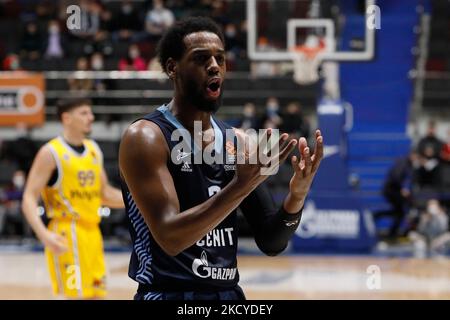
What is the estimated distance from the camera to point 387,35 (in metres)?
17.0

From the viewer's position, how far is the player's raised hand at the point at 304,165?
2969mm

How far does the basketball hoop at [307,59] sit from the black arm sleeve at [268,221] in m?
8.40

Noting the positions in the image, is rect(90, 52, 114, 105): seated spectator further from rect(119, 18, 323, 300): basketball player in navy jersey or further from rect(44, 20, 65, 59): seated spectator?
rect(119, 18, 323, 300): basketball player in navy jersey

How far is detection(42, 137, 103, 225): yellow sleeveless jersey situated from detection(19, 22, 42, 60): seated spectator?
11.0 meters

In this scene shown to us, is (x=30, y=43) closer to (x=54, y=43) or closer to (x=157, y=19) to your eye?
(x=54, y=43)

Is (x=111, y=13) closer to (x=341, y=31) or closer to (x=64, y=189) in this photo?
(x=341, y=31)

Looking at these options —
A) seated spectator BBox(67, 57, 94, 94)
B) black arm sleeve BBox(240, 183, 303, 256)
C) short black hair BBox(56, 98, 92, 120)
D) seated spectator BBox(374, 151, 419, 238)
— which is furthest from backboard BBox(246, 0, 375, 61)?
black arm sleeve BBox(240, 183, 303, 256)

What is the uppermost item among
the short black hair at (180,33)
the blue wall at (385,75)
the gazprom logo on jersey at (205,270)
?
the short black hair at (180,33)

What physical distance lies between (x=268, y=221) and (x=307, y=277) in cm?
673

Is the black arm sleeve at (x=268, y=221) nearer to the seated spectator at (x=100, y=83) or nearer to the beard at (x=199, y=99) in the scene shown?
the beard at (x=199, y=99)

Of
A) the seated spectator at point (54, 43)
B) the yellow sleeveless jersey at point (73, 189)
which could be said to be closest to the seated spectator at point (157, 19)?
the seated spectator at point (54, 43)

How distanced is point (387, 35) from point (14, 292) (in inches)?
423

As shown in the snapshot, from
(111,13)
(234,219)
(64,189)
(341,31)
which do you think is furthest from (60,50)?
(234,219)

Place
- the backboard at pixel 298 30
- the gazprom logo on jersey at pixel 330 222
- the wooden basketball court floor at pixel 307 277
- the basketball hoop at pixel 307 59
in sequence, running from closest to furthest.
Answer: the wooden basketball court floor at pixel 307 277, the backboard at pixel 298 30, the basketball hoop at pixel 307 59, the gazprom logo on jersey at pixel 330 222
